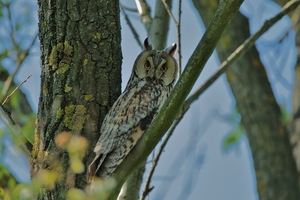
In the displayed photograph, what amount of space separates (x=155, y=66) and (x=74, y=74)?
768mm

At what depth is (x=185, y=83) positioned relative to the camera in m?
2.76

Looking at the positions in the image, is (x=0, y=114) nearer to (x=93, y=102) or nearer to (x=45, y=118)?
(x=45, y=118)

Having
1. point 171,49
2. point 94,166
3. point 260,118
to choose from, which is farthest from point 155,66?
point 260,118

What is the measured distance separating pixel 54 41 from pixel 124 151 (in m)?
0.64

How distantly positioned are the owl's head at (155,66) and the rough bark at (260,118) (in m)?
1.50

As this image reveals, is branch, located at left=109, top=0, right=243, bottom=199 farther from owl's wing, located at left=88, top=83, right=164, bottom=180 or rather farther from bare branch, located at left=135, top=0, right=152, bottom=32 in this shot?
bare branch, located at left=135, top=0, right=152, bottom=32

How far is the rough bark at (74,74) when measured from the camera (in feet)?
10.2

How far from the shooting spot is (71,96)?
10.4ft

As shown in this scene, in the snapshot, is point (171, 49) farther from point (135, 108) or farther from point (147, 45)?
point (135, 108)

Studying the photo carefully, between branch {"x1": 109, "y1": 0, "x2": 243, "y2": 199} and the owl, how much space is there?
0.37m

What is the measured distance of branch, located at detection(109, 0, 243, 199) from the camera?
2760 mm

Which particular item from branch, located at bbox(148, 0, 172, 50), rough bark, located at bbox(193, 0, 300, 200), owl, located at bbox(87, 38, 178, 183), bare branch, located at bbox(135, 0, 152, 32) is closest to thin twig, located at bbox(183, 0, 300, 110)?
owl, located at bbox(87, 38, 178, 183)

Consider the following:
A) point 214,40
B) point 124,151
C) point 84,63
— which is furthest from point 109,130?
point 214,40

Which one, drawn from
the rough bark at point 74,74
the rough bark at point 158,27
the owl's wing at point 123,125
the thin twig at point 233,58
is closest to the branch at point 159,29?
the rough bark at point 158,27
